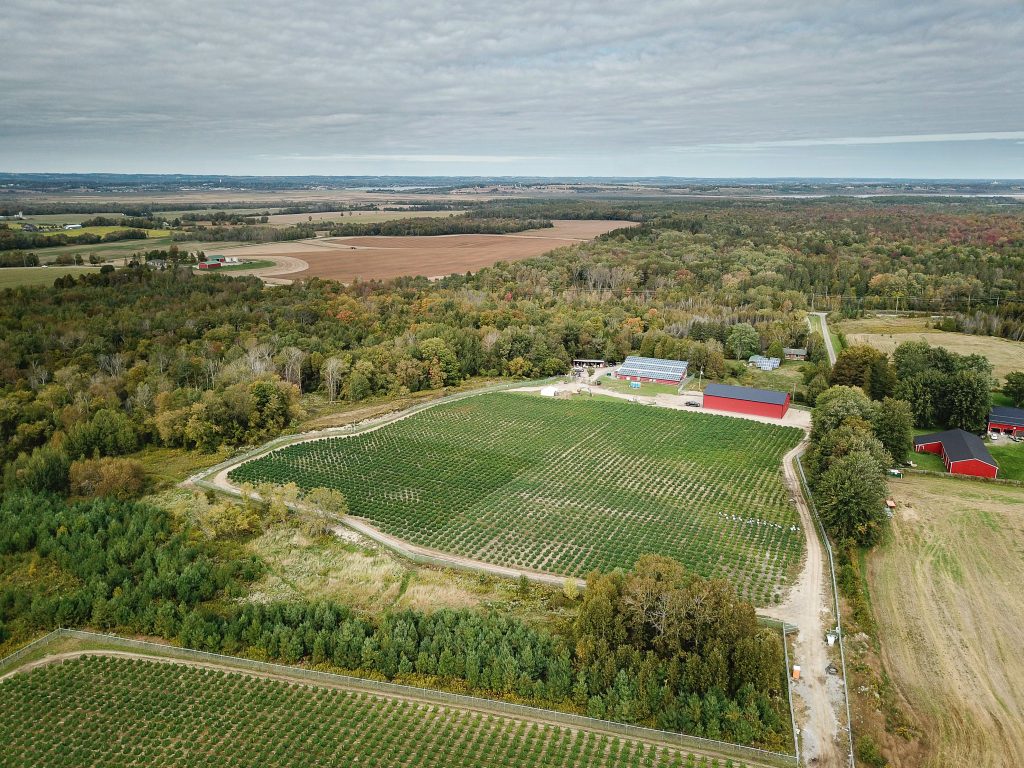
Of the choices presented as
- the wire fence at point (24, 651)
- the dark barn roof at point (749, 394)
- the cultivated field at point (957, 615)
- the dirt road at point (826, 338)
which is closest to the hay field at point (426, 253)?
the dirt road at point (826, 338)

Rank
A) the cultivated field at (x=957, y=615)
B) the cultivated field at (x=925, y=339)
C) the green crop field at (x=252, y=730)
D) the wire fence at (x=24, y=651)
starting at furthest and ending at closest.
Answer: the cultivated field at (x=925, y=339)
the wire fence at (x=24, y=651)
the cultivated field at (x=957, y=615)
the green crop field at (x=252, y=730)

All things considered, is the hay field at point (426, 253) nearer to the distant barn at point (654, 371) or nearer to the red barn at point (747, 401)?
the distant barn at point (654, 371)

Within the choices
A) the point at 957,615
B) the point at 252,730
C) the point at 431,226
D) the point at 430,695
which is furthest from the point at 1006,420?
the point at 431,226

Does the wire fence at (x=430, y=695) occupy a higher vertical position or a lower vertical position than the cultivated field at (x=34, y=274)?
lower

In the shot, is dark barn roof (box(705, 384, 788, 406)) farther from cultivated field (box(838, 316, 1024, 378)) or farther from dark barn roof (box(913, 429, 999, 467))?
cultivated field (box(838, 316, 1024, 378))

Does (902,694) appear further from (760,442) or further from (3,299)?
(3,299)

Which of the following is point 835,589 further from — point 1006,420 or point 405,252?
point 405,252
